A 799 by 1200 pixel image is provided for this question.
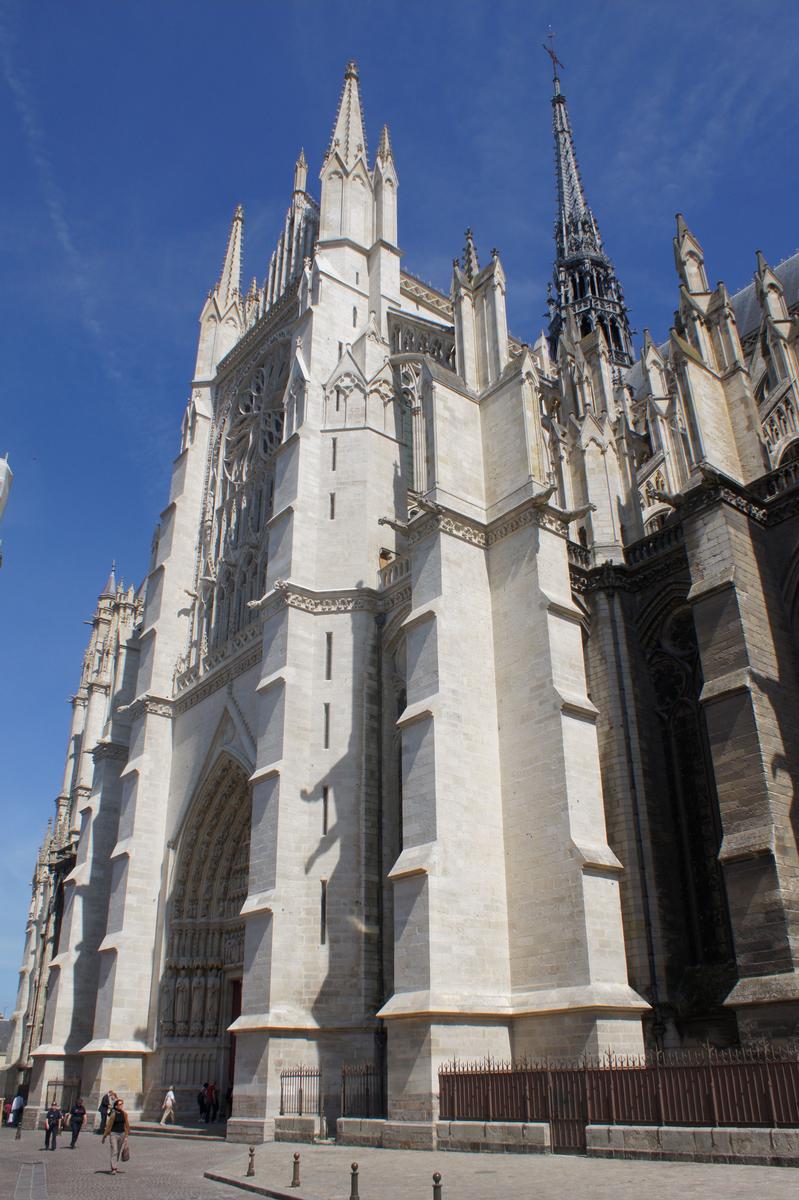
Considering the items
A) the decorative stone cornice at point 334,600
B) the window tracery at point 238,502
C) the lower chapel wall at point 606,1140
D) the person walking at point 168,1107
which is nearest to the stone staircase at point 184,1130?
the person walking at point 168,1107

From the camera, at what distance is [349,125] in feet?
100

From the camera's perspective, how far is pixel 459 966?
14.1m

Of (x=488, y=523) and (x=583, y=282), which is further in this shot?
(x=583, y=282)

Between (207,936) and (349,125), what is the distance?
2554cm

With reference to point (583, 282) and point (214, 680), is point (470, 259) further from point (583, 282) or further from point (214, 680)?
point (583, 282)

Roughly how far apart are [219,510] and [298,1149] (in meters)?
20.5

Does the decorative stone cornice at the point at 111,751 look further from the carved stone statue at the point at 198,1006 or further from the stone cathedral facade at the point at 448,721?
the carved stone statue at the point at 198,1006

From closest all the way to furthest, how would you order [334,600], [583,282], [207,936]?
[334,600] → [207,936] → [583,282]

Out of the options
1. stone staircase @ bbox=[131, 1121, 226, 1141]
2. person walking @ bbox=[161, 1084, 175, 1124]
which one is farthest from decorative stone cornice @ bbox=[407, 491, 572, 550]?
person walking @ bbox=[161, 1084, 175, 1124]

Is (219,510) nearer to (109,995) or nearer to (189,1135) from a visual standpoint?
(109,995)

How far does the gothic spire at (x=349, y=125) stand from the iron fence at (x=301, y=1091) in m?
25.5

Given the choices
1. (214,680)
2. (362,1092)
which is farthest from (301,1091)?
(214,680)

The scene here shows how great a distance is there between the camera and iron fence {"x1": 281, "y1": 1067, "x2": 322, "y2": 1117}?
15.9 meters

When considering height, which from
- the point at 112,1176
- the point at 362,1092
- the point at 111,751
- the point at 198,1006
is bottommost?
the point at 112,1176
